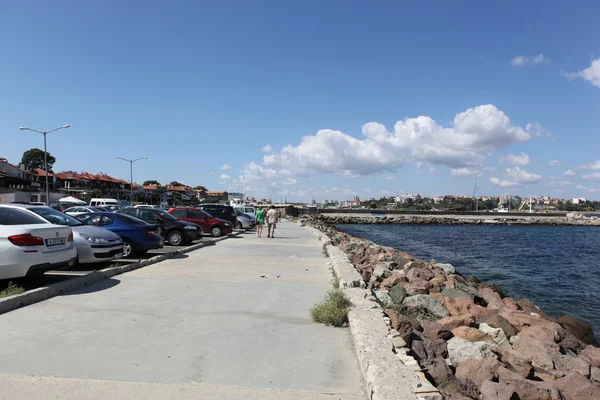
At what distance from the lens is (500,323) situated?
26.0 feet

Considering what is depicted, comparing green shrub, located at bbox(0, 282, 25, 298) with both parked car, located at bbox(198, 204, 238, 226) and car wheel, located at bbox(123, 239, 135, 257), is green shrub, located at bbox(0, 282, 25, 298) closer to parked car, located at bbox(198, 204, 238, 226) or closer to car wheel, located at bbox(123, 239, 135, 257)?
car wheel, located at bbox(123, 239, 135, 257)

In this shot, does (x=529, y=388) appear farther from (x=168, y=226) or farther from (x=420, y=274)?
(x=168, y=226)

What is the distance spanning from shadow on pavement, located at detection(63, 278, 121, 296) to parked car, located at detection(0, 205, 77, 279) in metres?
0.55

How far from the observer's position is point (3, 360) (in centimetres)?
468

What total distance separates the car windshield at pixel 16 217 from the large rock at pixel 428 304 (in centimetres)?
716

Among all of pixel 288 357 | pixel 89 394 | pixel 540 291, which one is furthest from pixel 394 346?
pixel 540 291

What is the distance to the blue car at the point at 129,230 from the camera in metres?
13.0

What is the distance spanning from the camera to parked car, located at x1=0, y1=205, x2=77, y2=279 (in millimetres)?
7242

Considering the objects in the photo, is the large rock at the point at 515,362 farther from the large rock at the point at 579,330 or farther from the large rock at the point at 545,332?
the large rock at the point at 579,330

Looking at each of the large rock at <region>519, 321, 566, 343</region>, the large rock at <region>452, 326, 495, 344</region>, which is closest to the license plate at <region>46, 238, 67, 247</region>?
the large rock at <region>452, 326, 495, 344</region>

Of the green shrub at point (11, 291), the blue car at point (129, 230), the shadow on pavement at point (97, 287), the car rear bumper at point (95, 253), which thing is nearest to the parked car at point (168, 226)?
the blue car at point (129, 230)

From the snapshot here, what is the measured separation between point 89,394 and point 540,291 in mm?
16632

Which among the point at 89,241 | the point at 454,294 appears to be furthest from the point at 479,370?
the point at 89,241

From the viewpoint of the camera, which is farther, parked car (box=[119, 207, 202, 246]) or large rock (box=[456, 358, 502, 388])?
parked car (box=[119, 207, 202, 246])
